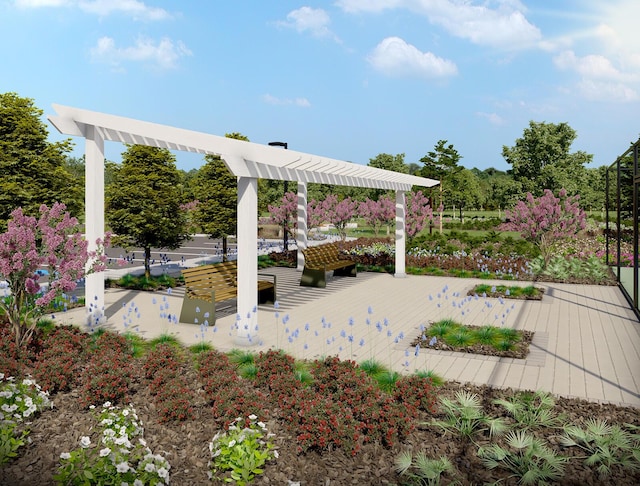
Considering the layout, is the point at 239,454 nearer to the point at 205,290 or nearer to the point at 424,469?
the point at 424,469

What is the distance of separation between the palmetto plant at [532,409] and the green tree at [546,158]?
1168 inches

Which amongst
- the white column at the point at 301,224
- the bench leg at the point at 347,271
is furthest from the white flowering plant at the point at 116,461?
the white column at the point at 301,224

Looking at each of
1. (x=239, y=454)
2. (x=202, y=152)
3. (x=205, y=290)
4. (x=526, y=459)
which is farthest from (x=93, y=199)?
(x=526, y=459)

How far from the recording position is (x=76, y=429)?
433 centimetres

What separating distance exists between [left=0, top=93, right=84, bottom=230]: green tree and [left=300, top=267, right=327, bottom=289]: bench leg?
5.31 metres

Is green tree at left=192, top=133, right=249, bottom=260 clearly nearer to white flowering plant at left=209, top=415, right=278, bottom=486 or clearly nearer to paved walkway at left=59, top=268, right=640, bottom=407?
paved walkway at left=59, top=268, right=640, bottom=407

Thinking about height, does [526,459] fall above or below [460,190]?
below

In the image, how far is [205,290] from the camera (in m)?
8.43

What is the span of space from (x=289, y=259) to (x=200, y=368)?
11.3 m

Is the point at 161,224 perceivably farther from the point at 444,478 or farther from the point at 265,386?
the point at 444,478

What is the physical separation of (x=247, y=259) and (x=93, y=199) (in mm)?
2561

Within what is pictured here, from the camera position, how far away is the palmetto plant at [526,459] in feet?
11.3

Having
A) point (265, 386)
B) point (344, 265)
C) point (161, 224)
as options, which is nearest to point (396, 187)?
point (344, 265)

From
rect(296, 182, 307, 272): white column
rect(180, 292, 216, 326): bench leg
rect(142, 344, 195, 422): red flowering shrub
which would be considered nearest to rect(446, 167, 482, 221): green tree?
rect(296, 182, 307, 272): white column
